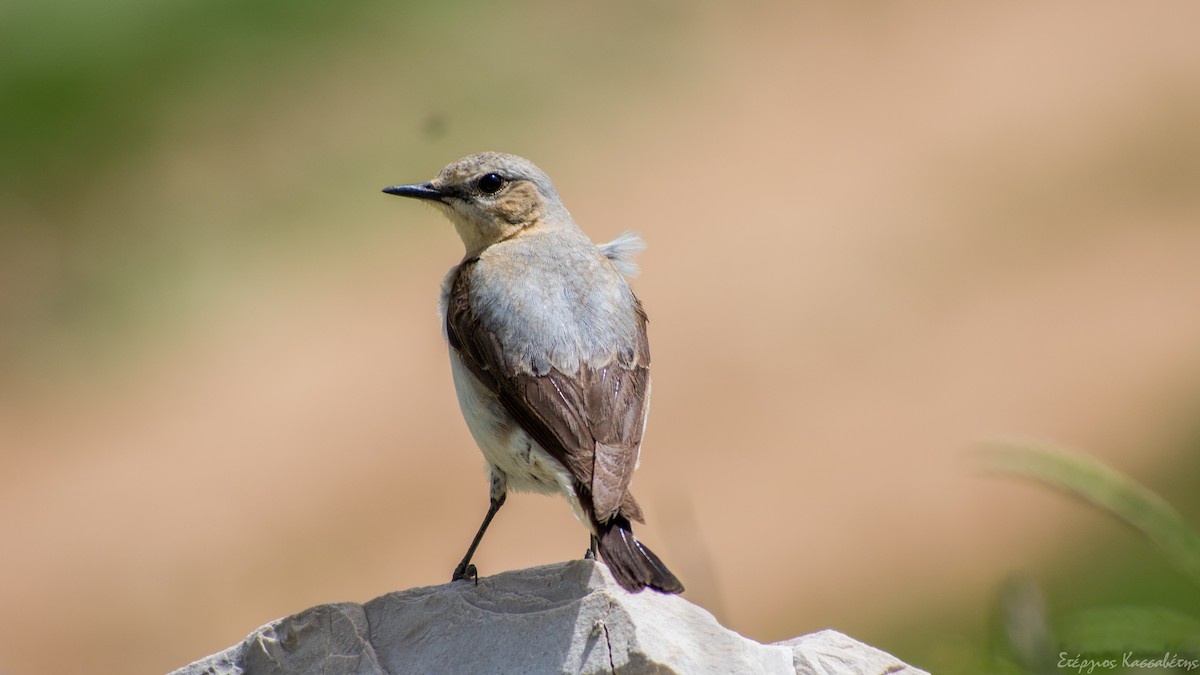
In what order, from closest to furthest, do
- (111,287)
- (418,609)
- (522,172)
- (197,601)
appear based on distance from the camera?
(418,609), (522,172), (197,601), (111,287)

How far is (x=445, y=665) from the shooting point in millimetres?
5320

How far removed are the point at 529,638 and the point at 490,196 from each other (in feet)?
9.40

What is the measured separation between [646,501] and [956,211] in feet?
20.7

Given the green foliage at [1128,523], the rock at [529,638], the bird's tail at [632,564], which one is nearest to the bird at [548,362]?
the bird's tail at [632,564]

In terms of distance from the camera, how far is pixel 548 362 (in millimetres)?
6246

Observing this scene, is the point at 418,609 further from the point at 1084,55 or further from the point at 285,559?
the point at 1084,55

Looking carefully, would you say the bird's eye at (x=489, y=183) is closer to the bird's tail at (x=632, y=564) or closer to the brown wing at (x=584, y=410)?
the brown wing at (x=584, y=410)

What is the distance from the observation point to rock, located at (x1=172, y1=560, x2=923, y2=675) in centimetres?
514

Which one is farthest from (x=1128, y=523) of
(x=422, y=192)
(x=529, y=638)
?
(x=422, y=192)

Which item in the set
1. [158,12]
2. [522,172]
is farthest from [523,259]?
[158,12]

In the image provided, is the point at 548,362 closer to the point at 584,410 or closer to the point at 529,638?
the point at 584,410

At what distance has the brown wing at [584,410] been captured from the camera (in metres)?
5.70

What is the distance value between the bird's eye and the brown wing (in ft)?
3.43

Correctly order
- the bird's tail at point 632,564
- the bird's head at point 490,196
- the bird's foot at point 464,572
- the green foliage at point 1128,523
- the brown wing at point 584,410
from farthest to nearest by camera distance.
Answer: the bird's head at point 490,196, the bird's foot at point 464,572, the brown wing at point 584,410, the bird's tail at point 632,564, the green foliage at point 1128,523
